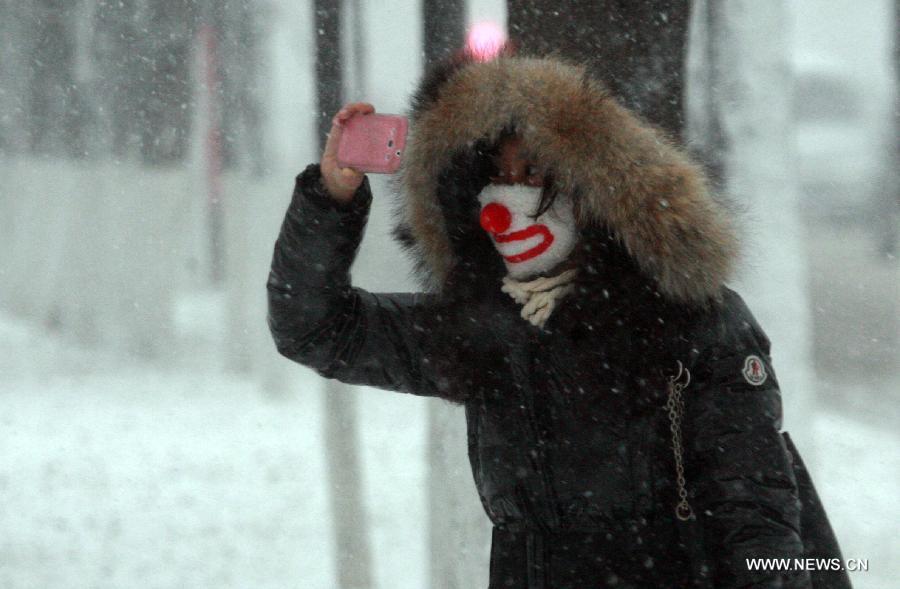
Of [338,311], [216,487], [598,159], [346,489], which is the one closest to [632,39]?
[598,159]

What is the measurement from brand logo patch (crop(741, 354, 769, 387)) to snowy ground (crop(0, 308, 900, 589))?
282 cm

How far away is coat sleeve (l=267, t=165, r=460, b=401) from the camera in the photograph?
1.93m

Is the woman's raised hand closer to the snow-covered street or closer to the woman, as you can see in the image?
the woman

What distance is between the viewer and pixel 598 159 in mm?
1920

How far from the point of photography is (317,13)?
411cm

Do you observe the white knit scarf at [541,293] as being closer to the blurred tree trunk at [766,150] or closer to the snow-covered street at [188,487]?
the blurred tree trunk at [766,150]

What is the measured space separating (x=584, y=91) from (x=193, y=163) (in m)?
4.60

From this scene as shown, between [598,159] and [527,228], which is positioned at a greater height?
[598,159]

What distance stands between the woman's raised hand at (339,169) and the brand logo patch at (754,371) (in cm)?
73

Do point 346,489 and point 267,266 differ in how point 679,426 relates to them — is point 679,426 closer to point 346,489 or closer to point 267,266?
point 346,489

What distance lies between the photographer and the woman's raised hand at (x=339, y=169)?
1.88 m

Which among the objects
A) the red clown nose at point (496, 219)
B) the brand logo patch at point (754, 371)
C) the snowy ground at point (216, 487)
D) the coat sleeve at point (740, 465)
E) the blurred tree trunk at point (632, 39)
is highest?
the blurred tree trunk at point (632, 39)

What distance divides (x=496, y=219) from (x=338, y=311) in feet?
1.09

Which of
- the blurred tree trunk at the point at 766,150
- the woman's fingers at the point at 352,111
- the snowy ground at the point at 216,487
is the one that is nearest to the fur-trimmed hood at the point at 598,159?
the woman's fingers at the point at 352,111
